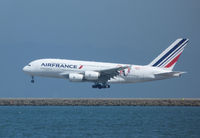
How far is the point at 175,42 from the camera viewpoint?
4149 inches

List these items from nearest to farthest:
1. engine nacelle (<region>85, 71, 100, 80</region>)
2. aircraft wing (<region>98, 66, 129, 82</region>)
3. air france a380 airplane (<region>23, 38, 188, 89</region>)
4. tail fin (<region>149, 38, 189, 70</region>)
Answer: air france a380 airplane (<region>23, 38, 188, 89</region>) → engine nacelle (<region>85, 71, 100, 80</region>) → aircraft wing (<region>98, 66, 129, 82</region>) → tail fin (<region>149, 38, 189, 70</region>)

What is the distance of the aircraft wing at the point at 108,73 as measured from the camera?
→ 9200 cm

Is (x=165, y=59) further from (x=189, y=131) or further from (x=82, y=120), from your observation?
(x=189, y=131)

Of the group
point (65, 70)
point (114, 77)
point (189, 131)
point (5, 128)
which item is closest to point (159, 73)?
point (114, 77)

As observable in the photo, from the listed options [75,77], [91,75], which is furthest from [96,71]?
[75,77]

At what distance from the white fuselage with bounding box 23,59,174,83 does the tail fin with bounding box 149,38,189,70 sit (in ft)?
13.2

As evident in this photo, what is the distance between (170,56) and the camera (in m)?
103

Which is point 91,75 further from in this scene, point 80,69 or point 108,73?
point 108,73

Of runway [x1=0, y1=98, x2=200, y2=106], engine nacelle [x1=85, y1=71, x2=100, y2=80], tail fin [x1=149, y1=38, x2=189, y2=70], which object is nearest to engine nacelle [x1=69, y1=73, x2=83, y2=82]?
engine nacelle [x1=85, y1=71, x2=100, y2=80]

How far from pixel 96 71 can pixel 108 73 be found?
6.13 feet

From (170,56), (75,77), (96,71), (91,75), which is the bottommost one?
(75,77)

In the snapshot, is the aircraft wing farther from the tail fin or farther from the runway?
the runway

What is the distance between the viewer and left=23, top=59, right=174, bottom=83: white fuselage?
90.6m

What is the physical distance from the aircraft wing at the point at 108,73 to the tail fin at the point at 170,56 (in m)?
9.27
